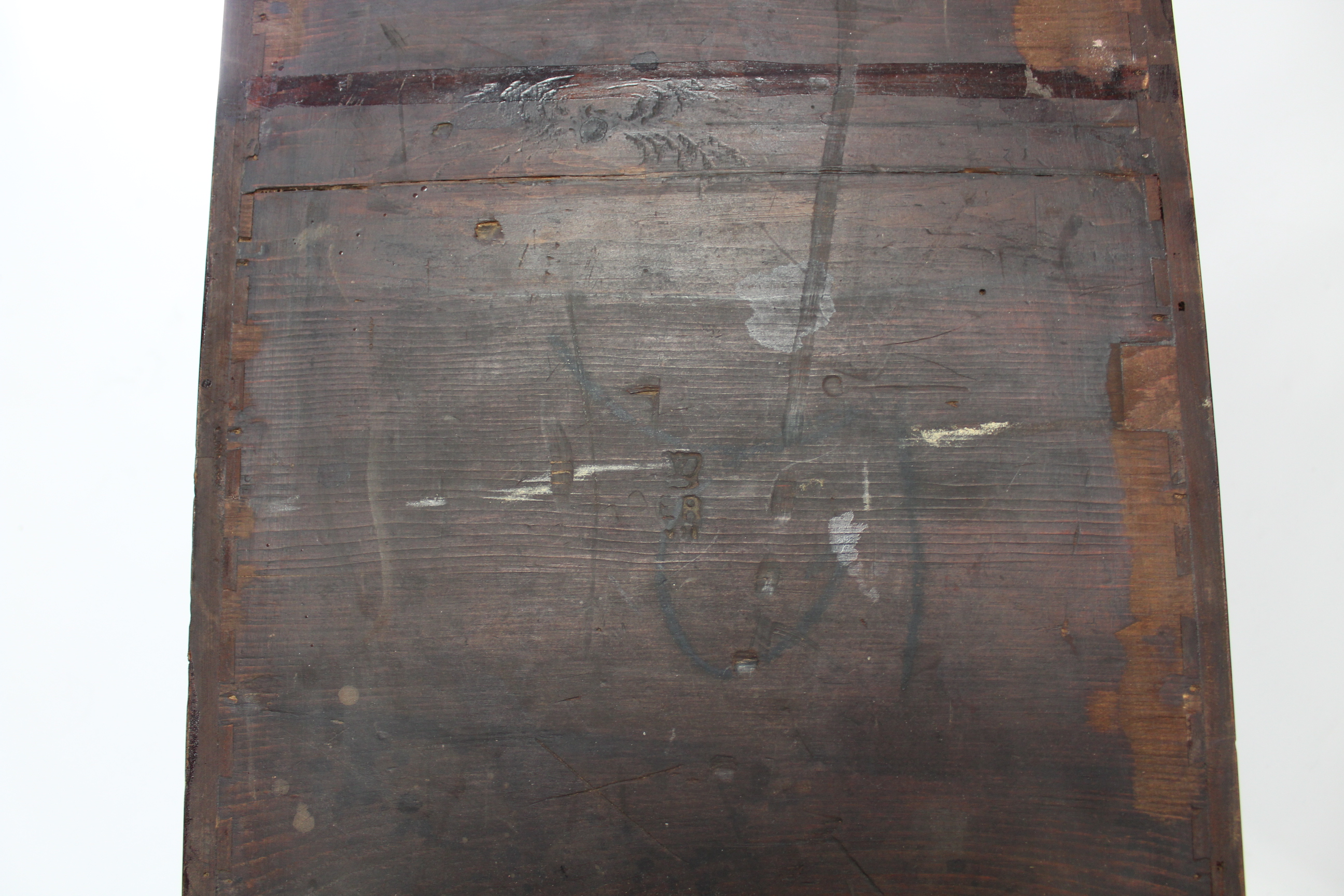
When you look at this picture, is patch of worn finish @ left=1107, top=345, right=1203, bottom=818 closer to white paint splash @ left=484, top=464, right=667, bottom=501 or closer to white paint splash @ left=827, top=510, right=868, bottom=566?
white paint splash @ left=827, top=510, right=868, bottom=566

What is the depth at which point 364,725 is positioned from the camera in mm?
1564

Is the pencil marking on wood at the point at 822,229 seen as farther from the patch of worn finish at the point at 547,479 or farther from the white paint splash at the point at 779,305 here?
the patch of worn finish at the point at 547,479

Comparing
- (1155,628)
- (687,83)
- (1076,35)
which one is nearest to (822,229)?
(687,83)

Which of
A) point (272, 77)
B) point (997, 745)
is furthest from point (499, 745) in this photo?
point (272, 77)

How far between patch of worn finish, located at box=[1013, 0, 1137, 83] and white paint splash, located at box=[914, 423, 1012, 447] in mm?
893

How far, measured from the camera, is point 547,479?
1.56 meters

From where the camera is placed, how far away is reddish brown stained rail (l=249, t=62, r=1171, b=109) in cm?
166

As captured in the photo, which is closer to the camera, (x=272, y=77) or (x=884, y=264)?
(x=884, y=264)

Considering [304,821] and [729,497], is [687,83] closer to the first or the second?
[729,497]

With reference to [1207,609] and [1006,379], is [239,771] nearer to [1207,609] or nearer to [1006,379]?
[1006,379]

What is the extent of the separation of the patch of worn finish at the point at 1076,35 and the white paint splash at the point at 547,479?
137 centimetres

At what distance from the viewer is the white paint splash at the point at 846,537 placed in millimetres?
1536

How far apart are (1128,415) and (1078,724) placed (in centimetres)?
70

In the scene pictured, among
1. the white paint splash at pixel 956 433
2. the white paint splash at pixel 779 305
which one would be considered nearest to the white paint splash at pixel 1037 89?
the white paint splash at pixel 779 305
